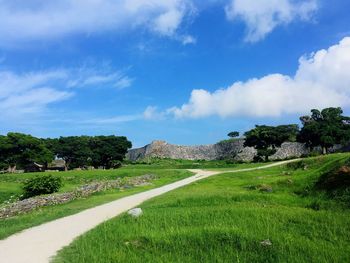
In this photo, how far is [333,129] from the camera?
65188 mm

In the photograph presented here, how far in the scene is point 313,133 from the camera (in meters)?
65.8

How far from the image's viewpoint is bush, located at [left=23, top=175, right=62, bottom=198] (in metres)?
32.5

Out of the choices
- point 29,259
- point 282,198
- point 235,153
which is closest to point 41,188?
point 282,198

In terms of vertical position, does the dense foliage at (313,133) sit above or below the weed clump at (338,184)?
above

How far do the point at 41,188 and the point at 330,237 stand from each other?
25.6m

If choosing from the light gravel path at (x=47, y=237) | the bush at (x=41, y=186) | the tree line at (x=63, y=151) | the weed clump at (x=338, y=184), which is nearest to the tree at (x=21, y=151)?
the tree line at (x=63, y=151)

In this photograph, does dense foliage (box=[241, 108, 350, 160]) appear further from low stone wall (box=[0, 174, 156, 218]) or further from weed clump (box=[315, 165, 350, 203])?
weed clump (box=[315, 165, 350, 203])

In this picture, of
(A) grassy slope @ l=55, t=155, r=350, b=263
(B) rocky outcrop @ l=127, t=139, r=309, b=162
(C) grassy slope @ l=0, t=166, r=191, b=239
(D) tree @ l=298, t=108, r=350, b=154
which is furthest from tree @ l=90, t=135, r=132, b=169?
(A) grassy slope @ l=55, t=155, r=350, b=263

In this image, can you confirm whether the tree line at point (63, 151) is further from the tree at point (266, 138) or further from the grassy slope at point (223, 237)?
the grassy slope at point (223, 237)

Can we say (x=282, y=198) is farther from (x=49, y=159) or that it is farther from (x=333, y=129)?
(x=49, y=159)

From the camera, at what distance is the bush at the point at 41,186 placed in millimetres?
32500

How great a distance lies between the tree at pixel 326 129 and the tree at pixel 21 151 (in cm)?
4352

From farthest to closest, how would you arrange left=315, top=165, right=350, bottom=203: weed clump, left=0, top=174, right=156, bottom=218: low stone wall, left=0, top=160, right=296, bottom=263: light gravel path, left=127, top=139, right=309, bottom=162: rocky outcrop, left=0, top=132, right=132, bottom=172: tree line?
→ left=127, top=139, right=309, bottom=162: rocky outcrop → left=0, top=132, right=132, bottom=172: tree line → left=0, top=174, right=156, bottom=218: low stone wall → left=315, top=165, right=350, bottom=203: weed clump → left=0, top=160, right=296, bottom=263: light gravel path

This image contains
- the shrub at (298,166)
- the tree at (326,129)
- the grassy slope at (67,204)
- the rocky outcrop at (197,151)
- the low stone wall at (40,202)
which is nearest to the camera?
the grassy slope at (67,204)
